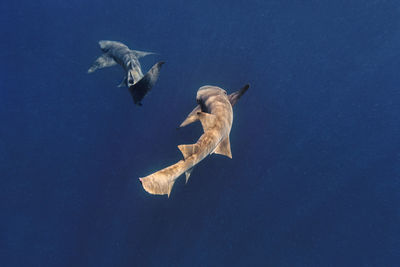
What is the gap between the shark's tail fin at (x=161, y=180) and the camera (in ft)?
11.1

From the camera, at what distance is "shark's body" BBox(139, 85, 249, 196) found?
361 centimetres

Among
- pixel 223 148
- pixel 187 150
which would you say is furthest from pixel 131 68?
pixel 187 150

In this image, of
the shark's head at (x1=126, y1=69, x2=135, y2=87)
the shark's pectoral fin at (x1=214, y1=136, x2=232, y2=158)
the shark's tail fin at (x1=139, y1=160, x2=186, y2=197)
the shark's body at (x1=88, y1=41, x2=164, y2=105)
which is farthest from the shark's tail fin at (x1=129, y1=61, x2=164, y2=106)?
the shark's tail fin at (x1=139, y1=160, x2=186, y2=197)

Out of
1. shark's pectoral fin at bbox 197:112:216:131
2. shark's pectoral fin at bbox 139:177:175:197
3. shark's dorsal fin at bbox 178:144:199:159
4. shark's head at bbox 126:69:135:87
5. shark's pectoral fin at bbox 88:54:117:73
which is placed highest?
shark's pectoral fin at bbox 88:54:117:73

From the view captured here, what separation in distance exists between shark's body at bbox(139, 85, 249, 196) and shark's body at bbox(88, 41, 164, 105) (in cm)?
133

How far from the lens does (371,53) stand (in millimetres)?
13094

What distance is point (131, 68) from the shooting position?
24.1 feet

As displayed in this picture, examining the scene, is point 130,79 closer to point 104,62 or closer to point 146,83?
point 146,83

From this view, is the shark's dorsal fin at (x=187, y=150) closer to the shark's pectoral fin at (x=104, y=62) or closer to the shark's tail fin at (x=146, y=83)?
the shark's tail fin at (x=146, y=83)

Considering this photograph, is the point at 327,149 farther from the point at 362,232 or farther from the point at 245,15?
the point at 245,15

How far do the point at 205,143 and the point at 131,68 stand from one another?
4027 millimetres

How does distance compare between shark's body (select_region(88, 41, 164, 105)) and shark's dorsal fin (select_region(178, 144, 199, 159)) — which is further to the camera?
shark's body (select_region(88, 41, 164, 105))

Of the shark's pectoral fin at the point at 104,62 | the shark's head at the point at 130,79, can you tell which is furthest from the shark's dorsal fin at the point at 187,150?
the shark's pectoral fin at the point at 104,62

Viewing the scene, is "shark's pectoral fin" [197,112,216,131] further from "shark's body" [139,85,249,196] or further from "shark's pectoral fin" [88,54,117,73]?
"shark's pectoral fin" [88,54,117,73]
